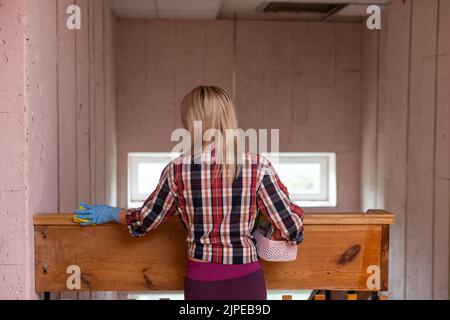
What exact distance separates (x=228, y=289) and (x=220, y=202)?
0.26 metres

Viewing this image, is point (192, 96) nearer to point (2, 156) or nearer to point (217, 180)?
point (217, 180)

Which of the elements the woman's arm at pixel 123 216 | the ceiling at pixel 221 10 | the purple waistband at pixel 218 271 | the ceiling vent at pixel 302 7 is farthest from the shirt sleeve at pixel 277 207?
the ceiling vent at pixel 302 7

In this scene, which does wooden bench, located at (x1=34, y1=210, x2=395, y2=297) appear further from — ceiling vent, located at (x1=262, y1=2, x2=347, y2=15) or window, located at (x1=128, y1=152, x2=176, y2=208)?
window, located at (x1=128, y1=152, x2=176, y2=208)

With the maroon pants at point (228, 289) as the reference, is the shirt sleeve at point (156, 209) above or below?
above

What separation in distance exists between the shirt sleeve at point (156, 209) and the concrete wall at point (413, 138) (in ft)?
6.90

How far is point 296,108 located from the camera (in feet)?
17.6

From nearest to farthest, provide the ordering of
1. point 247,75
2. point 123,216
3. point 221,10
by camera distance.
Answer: point 123,216, point 221,10, point 247,75

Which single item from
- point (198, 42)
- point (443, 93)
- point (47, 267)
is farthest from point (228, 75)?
point (47, 267)

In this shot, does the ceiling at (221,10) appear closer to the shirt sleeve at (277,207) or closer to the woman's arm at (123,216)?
the woman's arm at (123,216)

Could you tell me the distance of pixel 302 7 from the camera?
483 centimetres

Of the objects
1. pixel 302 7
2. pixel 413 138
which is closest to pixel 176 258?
pixel 413 138

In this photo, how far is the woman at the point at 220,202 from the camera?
5.71 feet

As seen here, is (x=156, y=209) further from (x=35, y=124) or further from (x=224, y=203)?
(x=35, y=124)

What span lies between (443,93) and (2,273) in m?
2.61
